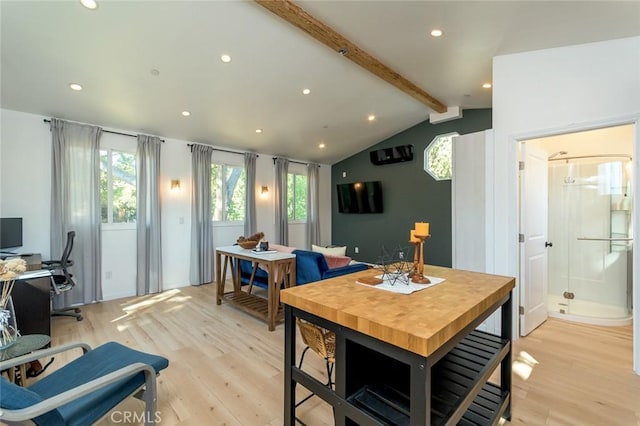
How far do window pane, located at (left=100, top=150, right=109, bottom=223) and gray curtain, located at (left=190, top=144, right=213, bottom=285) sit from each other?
1.27 meters

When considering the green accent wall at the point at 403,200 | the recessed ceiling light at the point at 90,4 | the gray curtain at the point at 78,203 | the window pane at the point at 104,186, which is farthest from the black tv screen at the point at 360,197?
the recessed ceiling light at the point at 90,4

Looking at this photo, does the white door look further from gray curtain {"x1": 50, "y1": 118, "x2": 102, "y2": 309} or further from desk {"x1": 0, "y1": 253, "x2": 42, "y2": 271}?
gray curtain {"x1": 50, "y1": 118, "x2": 102, "y2": 309}

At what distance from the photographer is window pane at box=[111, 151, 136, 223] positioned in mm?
4574

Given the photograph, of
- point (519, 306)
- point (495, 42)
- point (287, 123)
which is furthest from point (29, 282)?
point (495, 42)

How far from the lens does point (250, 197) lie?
240 inches

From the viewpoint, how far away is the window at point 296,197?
7215 millimetres

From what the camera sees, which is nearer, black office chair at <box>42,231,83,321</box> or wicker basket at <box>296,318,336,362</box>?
wicker basket at <box>296,318,336,362</box>

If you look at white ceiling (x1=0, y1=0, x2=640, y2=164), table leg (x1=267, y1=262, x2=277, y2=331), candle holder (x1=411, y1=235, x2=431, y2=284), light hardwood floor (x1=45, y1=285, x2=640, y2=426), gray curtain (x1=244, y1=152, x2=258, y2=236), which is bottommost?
light hardwood floor (x1=45, y1=285, x2=640, y2=426)

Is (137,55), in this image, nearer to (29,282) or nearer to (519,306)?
(29,282)

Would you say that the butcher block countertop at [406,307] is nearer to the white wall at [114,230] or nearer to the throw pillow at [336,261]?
the throw pillow at [336,261]

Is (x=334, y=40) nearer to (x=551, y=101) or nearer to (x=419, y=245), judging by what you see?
(x=551, y=101)

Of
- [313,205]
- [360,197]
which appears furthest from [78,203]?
[360,197]

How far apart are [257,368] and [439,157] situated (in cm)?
521

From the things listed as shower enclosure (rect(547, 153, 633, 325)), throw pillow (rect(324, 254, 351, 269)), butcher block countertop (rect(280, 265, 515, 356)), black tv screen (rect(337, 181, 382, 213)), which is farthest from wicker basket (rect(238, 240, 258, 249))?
shower enclosure (rect(547, 153, 633, 325))
